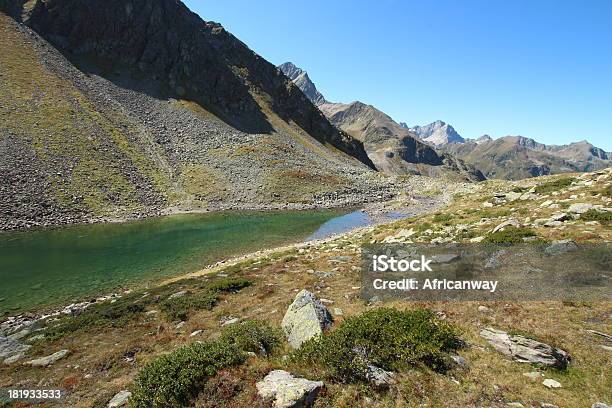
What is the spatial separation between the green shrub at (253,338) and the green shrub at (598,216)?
20555mm

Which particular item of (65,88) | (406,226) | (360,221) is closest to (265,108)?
(65,88)

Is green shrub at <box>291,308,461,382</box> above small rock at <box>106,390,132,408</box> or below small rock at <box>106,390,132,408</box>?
above

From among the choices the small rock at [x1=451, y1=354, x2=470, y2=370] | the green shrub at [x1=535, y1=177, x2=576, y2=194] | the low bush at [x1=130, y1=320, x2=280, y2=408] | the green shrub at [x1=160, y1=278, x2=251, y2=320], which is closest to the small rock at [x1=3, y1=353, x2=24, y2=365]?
the green shrub at [x1=160, y1=278, x2=251, y2=320]

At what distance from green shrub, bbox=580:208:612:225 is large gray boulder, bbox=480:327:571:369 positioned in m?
14.6

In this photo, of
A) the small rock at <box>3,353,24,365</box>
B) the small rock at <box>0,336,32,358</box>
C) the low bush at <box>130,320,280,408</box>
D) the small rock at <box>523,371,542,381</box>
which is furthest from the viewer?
the small rock at <box>0,336,32,358</box>

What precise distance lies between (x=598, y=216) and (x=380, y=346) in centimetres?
1945

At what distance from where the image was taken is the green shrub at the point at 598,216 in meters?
22.0

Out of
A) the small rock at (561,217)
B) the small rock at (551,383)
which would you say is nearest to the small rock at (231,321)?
the small rock at (551,383)

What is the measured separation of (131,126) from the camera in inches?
3627

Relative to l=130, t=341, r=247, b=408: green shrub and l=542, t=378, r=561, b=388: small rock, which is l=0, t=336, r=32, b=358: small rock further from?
l=542, t=378, r=561, b=388: small rock

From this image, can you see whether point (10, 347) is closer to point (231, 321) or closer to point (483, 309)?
point (231, 321)

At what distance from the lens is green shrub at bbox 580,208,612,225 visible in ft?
72.1

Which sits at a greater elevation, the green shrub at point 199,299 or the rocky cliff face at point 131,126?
the rocky cliff face at point 131,126

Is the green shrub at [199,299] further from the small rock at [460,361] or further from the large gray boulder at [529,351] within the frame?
the large gray boulder at [529,351]
